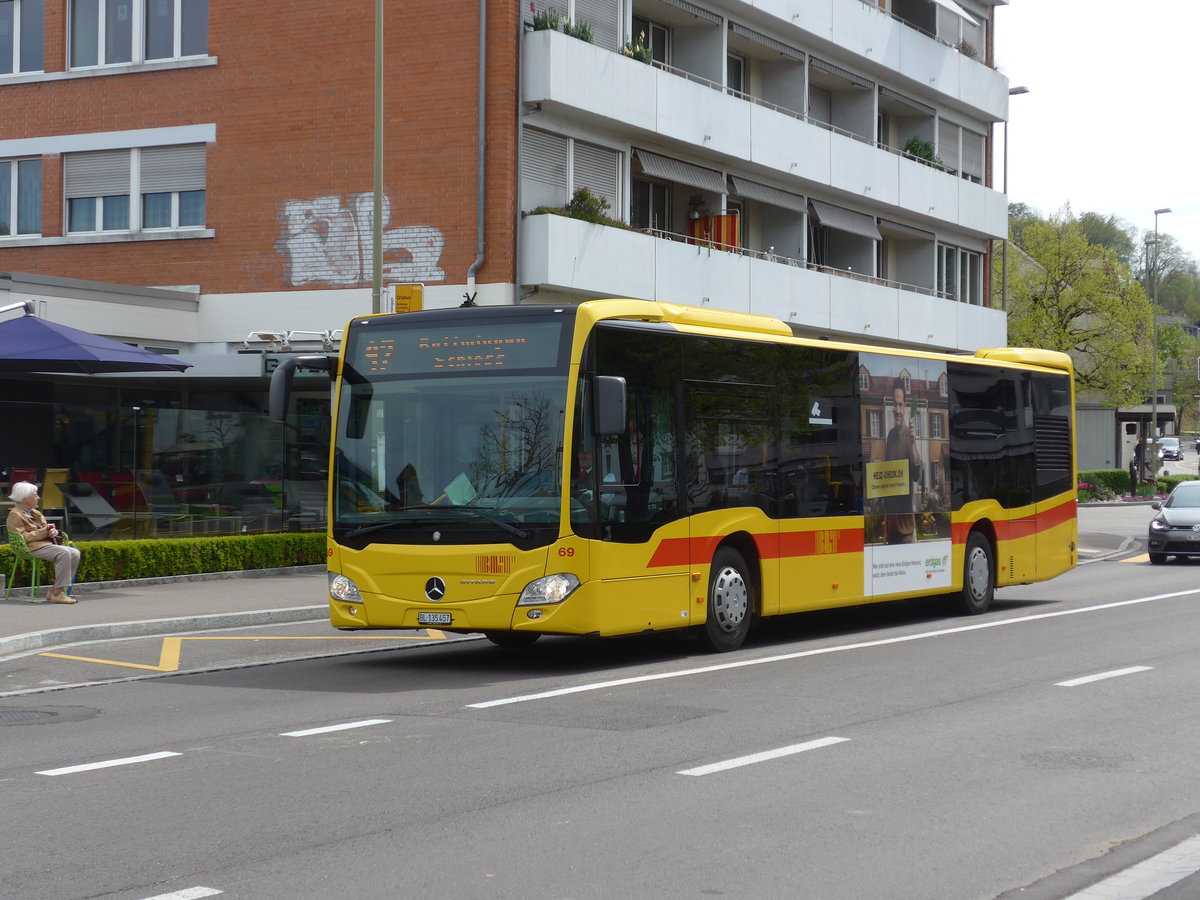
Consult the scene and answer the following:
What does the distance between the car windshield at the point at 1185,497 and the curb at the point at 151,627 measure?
1942 cm

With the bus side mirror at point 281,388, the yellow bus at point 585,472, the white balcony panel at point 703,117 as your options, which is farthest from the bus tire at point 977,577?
the white balcony panel at point 703,117

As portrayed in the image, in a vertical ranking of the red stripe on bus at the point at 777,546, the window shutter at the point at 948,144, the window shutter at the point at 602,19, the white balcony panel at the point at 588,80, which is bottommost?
the red stripe on bus at the point at 777,546

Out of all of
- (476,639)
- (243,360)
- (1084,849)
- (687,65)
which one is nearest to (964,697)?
(1084,849)

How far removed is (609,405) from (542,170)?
48.9 feet

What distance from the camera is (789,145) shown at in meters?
32.0

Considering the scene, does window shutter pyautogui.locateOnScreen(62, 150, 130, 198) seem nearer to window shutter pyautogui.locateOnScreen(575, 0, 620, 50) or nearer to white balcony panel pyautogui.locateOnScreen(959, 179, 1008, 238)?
window shutter pyautogui.locateOnScreen(575, 0, 620, 50)

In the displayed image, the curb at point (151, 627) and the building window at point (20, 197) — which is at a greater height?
the building window at point (20, 197)

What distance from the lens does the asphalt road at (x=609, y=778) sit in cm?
597

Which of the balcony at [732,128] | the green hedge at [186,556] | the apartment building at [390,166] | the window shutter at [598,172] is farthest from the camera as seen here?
the window shutter at [598,172]

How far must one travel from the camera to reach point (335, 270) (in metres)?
27.1

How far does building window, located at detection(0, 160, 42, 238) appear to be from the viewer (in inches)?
1192

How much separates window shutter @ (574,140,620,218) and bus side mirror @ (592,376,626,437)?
15.3 metres

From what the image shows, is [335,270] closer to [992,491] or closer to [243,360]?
[243,360]

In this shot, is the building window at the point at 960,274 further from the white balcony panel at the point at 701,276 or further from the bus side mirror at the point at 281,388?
the bus side mirror at the point at 281,388
